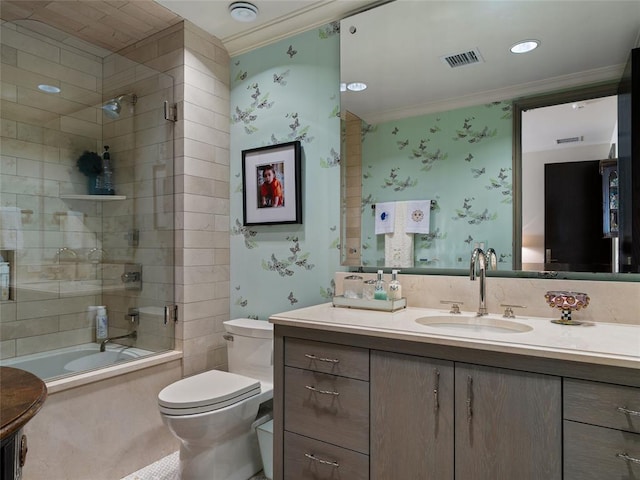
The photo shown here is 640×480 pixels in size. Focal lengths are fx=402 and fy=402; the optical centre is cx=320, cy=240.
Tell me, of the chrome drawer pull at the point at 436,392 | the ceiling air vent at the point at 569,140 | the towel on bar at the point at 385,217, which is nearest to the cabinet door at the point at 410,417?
the chrome drawer pull at the point at 436,392

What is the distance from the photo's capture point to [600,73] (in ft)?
5.19

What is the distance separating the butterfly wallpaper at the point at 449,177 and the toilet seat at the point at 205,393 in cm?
89

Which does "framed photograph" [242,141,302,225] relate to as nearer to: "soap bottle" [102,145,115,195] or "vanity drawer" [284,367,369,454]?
"soap bottle" [102,145,115,195]

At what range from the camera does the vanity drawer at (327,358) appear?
1.51 metres

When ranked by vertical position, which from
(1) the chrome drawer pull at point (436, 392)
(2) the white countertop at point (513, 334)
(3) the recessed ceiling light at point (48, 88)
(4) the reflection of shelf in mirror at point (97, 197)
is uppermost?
(3) the recessed ceiling light at point (48, 88)

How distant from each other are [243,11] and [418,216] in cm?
147

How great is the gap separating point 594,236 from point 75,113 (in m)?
2.80

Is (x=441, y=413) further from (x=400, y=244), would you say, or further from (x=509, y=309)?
(x=400, y=244)

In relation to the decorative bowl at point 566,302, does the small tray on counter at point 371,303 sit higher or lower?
lower

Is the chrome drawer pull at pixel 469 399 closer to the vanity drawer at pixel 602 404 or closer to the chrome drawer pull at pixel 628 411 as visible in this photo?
the vanity drawer at pixel 602 404

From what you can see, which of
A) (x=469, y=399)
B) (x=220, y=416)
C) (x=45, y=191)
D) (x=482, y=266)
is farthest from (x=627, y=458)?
(x=45, y=191)

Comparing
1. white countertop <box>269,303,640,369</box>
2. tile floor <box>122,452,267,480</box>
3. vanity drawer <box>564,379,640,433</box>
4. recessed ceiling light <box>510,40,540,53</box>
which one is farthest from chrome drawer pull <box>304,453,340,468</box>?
recessed ceiling light <box>510,40,540,53</box>

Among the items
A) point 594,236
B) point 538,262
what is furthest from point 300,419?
point 594,236

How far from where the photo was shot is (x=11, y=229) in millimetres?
2088
